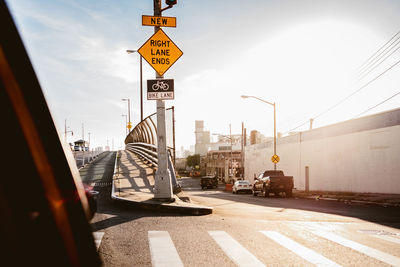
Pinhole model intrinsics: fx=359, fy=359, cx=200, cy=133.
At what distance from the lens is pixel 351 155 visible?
92.1 ft

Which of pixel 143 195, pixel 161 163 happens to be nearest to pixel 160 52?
pixel 161 163

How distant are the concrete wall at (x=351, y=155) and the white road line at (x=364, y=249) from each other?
17411mm

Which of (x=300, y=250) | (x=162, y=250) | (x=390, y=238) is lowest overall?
(x=390, y=238)

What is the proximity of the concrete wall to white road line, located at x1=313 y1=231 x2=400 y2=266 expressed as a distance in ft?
57.1

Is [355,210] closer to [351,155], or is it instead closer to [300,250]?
[300,250]

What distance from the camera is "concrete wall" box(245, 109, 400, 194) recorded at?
907 inches

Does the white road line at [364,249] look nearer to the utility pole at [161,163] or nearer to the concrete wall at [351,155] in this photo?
the utility pole at [161,163]

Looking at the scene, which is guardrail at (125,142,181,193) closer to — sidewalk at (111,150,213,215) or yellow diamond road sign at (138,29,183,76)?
sidewalk at (111,150,213,215)

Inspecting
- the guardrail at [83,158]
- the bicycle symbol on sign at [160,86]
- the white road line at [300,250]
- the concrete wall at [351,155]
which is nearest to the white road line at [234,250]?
the white road line at [300,250]

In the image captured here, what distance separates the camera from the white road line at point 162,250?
5.00 m

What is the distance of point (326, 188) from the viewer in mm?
32219

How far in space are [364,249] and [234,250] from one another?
7.62ft

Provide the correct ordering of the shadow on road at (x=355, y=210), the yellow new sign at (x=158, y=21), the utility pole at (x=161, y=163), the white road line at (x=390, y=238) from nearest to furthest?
the white road line at (x=390, y=238)
the yellow new sign at (x=158, y=21)
the utility pole at (x=161, y=163)
the shadow on road at (x=355, y=210)

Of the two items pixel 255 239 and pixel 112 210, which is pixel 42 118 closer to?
pixel 255 239
